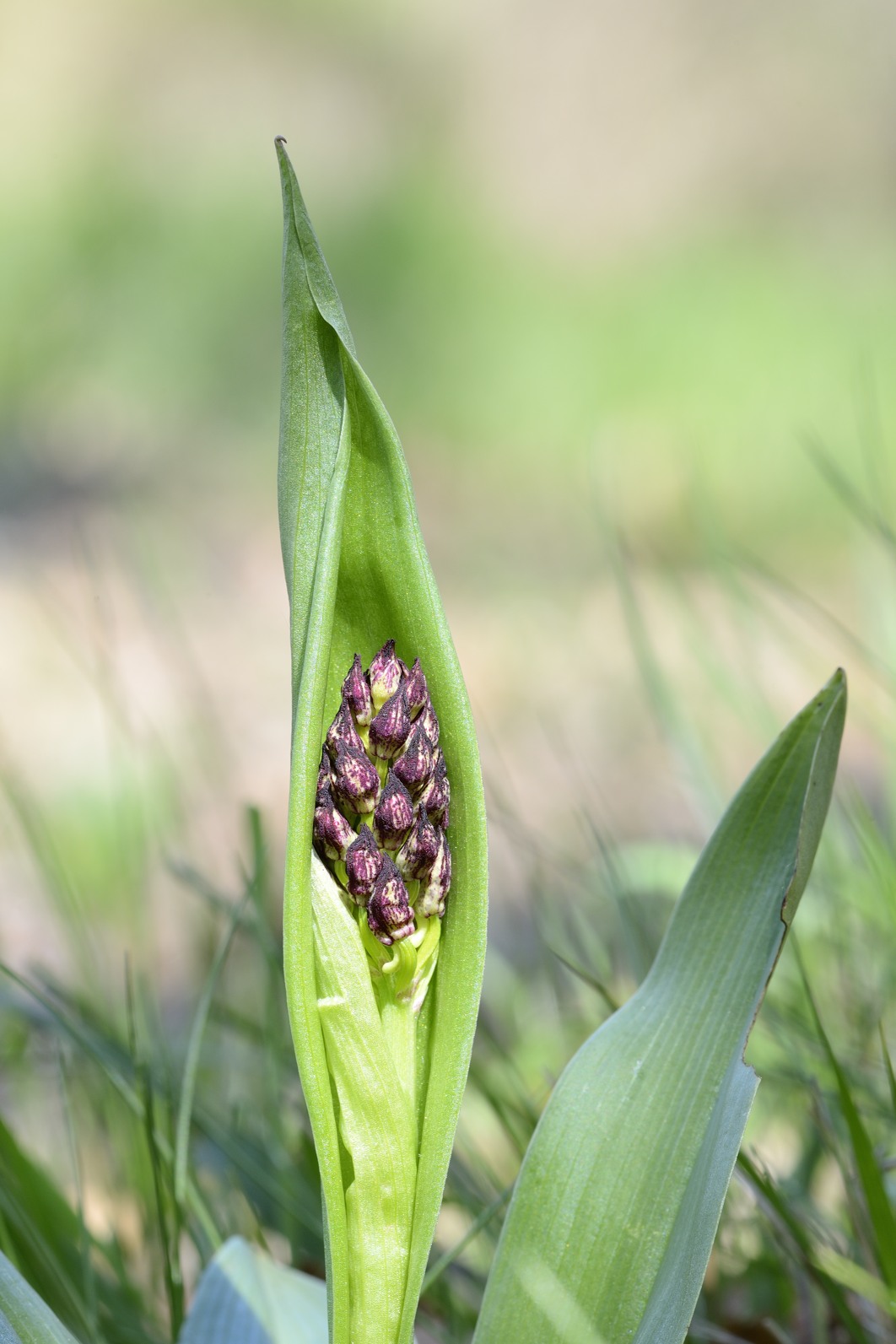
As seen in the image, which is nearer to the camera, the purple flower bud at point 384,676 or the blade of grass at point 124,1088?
the purple flower bud at point 384,676

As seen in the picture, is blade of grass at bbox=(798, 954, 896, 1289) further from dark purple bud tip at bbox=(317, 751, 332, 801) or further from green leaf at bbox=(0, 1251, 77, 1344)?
green leaf at bbox=(0, 1251, 77, 1344)

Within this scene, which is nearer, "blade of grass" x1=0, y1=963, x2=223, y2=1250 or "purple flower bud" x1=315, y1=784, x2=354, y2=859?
"purple flower bud" x1=315, y1=784, x2=354, y2=859

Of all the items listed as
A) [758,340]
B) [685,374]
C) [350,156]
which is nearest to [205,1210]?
[685,374]

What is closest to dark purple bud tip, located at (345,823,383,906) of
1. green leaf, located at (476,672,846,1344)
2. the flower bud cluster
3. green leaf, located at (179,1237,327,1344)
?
the flower bud cluster

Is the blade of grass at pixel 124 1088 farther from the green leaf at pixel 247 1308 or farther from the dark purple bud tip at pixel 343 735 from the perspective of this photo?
the dark purple bud tip at pixel 343 735

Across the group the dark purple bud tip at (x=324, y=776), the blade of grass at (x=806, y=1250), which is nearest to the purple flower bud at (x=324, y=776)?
the dark purple bud tip at (x=324, y=776)

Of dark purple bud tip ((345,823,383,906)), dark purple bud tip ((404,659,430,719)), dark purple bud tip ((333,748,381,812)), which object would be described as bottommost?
dark purple bud tip ((345,823,383,906))

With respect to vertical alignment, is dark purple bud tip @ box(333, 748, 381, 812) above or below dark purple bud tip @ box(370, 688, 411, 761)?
below
